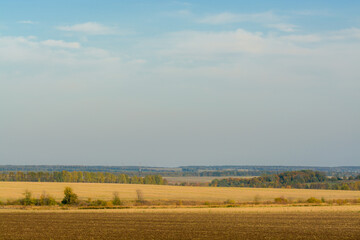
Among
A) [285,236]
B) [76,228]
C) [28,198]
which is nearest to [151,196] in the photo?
[28,198]

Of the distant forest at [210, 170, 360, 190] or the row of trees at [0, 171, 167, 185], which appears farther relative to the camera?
the distant forest at [210, 170, 360, 190]

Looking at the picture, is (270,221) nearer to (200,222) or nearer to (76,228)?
(200,222)

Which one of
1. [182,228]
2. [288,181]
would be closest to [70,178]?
[288,181]

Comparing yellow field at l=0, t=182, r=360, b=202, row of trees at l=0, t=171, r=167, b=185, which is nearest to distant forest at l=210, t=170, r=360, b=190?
row of trees at l=0, t=171, r=167, b=185

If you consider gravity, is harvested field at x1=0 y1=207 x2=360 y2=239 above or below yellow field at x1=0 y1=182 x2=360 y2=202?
above

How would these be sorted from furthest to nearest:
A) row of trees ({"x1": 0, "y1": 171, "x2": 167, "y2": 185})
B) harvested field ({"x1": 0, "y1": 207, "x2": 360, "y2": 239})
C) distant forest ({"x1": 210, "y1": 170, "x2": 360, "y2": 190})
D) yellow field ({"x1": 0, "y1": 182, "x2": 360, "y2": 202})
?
distant forest ({"x1": 210, "y1": 170, "x2": 360, "y2": 190})
row of trees ({"x1": 0, "y1": 171, "x2": 167, "y2": 185})
yellow field ({"x1": 0, "y1": 182, "x2": 360, "y2": 202})
harvested field ({"x1": 0, "y1": 207, "x2": 360, "y2": 239})

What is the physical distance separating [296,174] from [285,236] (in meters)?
138

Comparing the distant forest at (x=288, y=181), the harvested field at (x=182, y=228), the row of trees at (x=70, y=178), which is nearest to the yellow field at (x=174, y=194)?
the harvested field at (x=182, y=228)

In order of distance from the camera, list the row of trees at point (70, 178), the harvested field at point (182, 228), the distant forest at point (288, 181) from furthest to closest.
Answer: the distant forest at point (288, 181)
the row of trees at point (70, 178)
the harvested field at point (182, 228)

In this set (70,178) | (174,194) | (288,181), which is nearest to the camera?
(174,194)

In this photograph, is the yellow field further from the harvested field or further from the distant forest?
the distant forest

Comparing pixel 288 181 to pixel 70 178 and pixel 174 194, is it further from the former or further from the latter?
pixel 174 194

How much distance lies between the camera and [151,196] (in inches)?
3583

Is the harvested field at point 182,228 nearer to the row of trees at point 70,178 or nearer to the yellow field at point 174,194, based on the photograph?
the yellow field at point 174,194
